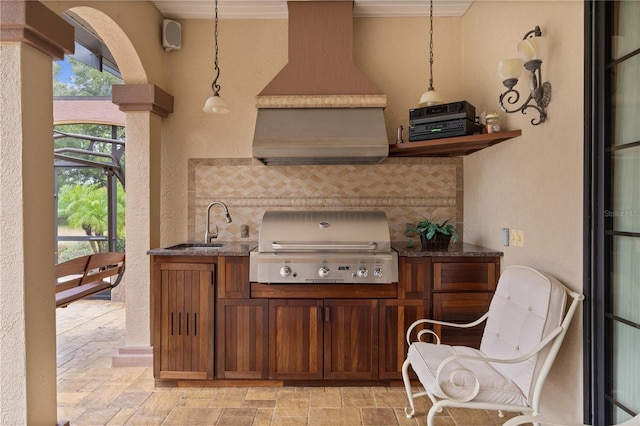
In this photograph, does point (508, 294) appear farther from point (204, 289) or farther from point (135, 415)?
point (135, 415)

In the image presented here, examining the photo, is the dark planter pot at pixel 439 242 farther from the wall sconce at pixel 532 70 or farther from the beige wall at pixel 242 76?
the wall sconce at pixel 532 70

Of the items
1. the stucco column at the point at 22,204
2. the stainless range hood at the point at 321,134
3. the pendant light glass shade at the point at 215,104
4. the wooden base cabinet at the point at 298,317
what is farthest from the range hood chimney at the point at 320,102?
the stucco column at the point at 22,204

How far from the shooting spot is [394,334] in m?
2.81

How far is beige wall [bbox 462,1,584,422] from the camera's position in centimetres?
199

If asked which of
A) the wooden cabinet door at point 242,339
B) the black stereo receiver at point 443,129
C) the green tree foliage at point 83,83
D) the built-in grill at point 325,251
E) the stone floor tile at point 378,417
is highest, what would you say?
the green tree foliage at point 83,83

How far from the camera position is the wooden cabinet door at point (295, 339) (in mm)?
2803

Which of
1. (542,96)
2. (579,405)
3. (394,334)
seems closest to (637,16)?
(542,96)

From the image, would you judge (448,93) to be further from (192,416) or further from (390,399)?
(192,416)

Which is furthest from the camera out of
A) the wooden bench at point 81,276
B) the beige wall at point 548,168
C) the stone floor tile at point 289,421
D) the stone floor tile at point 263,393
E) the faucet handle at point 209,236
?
the wooden bench at point 81,276

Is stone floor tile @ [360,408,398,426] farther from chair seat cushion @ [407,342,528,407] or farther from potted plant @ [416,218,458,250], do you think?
potted plant @ [416,218,458,250]

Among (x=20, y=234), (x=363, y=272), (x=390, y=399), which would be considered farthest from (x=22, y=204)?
(x=390, y=399)

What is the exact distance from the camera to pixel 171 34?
3.46 metres

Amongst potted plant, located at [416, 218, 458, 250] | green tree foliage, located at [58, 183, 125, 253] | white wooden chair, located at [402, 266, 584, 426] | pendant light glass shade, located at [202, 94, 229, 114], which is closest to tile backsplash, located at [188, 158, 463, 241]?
potted plant, located at [416, 218, 458, 250]

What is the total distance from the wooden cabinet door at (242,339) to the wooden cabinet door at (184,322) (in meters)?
0.08
